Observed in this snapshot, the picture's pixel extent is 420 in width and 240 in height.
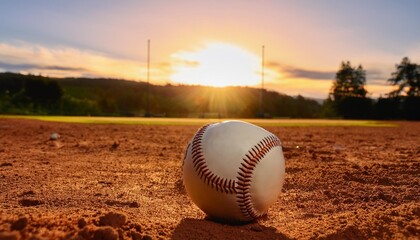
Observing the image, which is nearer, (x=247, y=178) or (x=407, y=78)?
(x=247, y=178)

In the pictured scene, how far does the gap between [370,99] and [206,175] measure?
171 feet

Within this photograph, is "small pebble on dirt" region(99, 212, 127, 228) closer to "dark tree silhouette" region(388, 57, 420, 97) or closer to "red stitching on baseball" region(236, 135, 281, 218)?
"red stitching on baseball" region(236, 135, 281, 218)

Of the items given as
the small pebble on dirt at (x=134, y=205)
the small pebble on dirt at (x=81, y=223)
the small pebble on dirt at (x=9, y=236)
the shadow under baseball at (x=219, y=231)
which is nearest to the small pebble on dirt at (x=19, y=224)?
the small pebble on dirt at (x=9, y=236)

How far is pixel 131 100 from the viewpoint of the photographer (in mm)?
75938

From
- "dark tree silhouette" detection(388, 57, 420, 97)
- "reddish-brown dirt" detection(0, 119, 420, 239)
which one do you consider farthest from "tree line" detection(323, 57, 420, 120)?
"reddish-brown dirt" detection(0, 119, 420, 239)

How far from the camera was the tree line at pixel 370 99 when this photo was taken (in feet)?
162

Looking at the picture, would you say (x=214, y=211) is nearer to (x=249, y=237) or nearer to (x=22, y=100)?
(x=249, y=237)

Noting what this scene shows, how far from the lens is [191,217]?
175 inches

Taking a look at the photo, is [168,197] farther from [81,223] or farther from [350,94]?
[350,94]

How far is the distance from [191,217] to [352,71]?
5709 centimetres

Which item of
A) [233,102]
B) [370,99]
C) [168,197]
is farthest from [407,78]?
[168,197]

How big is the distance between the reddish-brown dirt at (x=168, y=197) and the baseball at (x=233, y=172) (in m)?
0.19

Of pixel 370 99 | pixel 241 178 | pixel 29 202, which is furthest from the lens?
pixel 370 99

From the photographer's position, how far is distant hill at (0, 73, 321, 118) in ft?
163
